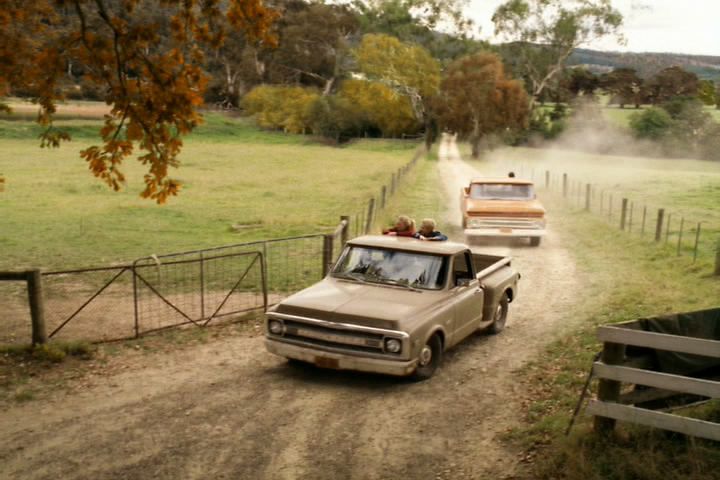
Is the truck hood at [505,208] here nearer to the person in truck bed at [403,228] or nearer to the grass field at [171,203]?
the grass field at [171,203]

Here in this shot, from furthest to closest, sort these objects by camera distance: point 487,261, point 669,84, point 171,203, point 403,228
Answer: point 669,84 < point 171,203 < point 487,261 < point 403,228

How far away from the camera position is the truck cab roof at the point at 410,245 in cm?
949

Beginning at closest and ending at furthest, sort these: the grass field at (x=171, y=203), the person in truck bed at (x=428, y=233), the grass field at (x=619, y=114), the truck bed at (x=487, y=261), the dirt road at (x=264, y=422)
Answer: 1. the dirt road at (x=264, y=422)
2. the person in truck bed at (x=428, y=233)
3. the truck bed at (x=487, y=261)
4. the grass field at (x=171, y=203)
5. the grass field at (x=619, y=114)

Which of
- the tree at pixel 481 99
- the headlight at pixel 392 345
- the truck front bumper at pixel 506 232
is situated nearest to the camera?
the headlight at pixel 392 345

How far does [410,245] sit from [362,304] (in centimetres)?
145

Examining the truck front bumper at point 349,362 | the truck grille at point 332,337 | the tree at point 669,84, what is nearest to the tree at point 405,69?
the tree at point 669,84

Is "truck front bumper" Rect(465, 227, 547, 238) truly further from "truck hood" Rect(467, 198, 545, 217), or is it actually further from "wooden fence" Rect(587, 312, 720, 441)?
"wooden fence" Rect(587, 312, 720, 441)

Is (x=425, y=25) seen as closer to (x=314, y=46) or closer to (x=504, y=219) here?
(x=314, y=46)

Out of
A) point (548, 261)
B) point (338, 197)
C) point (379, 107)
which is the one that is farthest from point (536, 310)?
point (379, 107)

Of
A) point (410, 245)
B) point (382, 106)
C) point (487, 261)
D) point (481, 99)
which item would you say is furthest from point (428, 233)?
point (382, 106)

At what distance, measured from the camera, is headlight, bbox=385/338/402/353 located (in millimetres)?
8055

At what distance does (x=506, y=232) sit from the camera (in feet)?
62.3

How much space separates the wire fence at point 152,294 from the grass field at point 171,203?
2884mm

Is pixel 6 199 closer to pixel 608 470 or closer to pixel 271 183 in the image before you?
pixel 271 183
